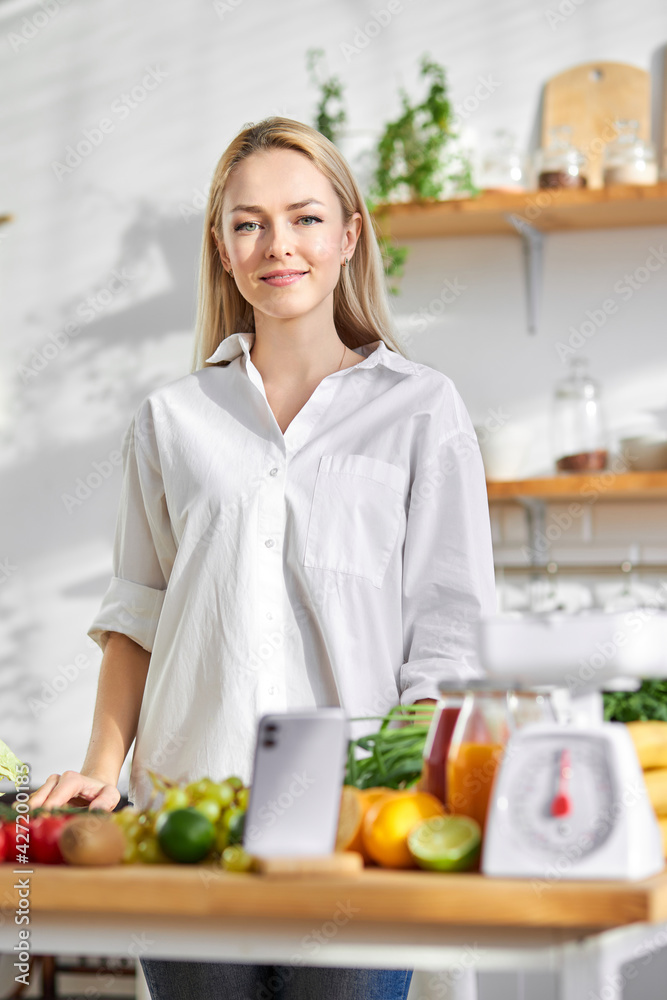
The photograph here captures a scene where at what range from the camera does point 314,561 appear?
4.12 ft

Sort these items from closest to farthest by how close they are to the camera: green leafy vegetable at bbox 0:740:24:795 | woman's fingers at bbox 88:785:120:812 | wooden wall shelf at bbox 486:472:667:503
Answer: woman's fingers at bbox 88:785:120:812 < green leafy vegetable at bbox 0:740:24:795 < wooden wall shelf at bbox 486:472:667:503

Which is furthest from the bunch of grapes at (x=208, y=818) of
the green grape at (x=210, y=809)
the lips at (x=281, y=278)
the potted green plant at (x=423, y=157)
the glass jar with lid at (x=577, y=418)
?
the potted green plant at (x=423, y=157)

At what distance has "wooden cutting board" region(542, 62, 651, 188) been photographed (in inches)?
102

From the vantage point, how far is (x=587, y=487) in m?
2.38

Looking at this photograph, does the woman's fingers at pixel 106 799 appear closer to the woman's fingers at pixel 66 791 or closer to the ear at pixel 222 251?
the woman's fingers at pixel 66 791

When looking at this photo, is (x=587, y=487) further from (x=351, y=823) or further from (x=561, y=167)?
(x=351, y=823)

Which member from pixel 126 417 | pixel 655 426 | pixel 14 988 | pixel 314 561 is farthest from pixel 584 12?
pixel 14 988

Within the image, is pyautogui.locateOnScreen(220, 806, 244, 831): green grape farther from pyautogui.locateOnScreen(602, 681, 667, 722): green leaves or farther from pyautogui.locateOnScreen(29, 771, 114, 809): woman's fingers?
pyautogui.locateOnScreen(602, 681, 667, 722): green leaves

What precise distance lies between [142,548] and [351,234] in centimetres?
48

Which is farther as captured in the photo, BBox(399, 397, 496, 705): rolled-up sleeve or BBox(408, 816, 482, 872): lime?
BBox(399, 397, 496, 705): rolled-up sleeve

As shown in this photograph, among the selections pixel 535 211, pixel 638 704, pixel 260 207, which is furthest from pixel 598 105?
pixel 638 704

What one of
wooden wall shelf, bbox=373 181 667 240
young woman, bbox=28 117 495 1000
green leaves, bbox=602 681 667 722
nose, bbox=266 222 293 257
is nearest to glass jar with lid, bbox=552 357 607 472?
wooden wall shelf, bbox=373 181 667 240

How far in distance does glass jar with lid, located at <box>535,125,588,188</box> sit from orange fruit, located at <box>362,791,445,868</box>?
1.97 metres

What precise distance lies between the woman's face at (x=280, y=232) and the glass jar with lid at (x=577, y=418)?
1258mm
